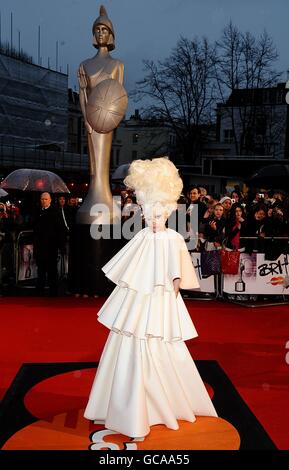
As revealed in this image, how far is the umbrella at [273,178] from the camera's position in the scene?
1320 centimetres

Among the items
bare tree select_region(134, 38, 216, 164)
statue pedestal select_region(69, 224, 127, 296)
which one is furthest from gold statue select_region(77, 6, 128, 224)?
bare tree select_region(134, 38, 216, 164)

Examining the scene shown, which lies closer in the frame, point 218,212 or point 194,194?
point 194,194

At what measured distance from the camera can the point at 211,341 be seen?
7391mm

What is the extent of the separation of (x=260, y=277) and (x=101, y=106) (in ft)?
13.4

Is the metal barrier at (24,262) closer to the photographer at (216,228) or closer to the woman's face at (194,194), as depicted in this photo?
the woman's face at (194,194)

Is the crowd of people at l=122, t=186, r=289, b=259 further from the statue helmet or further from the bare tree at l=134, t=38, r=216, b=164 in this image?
the bare tree at l=134, t=38, r=216, b=164

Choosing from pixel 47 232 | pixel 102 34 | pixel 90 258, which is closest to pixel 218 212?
pixel 90 258

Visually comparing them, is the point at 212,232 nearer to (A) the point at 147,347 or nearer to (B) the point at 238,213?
(B) the point at 238,213

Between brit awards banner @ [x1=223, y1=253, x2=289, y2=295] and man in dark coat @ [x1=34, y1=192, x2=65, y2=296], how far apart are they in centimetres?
313

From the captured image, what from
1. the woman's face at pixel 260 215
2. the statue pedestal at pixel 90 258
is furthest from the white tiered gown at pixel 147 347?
the woman's face at pixel 260 215

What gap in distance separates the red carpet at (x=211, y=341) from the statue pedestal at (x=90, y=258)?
34 centimetres

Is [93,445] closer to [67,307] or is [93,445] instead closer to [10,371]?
[10,371]

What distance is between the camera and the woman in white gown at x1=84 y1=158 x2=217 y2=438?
4285 mm

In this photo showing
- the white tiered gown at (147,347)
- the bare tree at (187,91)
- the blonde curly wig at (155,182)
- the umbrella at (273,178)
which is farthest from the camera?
the bare tree at (187,91)
